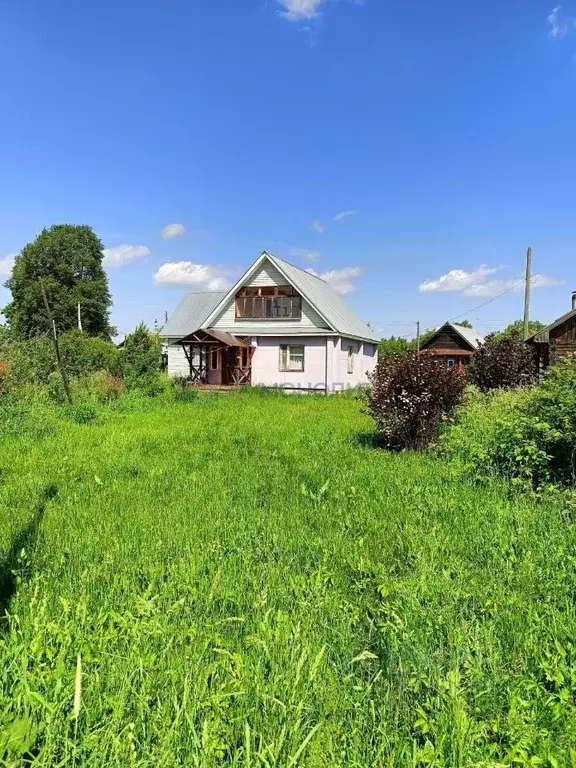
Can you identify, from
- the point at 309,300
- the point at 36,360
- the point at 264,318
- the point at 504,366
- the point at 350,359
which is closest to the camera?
the point at 36,360

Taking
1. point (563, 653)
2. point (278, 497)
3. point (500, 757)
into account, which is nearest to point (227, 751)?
point (500, 757)

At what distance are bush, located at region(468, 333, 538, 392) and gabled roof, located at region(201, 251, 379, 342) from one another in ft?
25.5

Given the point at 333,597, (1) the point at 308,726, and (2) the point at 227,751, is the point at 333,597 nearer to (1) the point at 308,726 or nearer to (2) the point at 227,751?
(1) the point at 308,726

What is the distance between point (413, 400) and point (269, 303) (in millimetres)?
18301

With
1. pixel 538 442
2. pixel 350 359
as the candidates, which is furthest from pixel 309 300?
pixel 538 442

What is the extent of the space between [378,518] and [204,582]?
2.18 metres

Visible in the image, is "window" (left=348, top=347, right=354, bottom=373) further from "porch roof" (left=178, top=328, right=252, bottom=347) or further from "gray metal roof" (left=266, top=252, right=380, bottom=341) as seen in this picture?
"porch roof" (left=178, top=328, right=252, bottom=347)

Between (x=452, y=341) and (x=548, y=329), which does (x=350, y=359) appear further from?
(x=452, y=341)

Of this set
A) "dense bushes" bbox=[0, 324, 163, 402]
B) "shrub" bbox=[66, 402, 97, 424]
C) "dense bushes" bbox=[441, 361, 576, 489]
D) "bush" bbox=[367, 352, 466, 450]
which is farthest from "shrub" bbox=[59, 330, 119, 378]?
"dense bushes" bbox=[441, 361, 576, 489]

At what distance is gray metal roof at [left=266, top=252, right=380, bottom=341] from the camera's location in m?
25.4

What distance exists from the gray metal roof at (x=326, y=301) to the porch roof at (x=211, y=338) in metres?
4.21

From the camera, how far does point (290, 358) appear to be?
26047 mm

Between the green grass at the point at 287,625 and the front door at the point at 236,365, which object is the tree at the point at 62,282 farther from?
the green grass at the point at 287,625

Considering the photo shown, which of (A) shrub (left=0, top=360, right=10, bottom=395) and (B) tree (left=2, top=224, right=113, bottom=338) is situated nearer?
(A) shrub (left=0, top=360, right=10, bottom=395)
